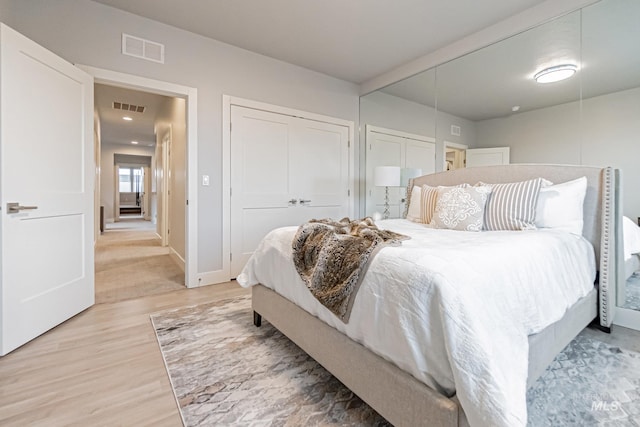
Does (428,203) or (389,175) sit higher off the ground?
(389,175)

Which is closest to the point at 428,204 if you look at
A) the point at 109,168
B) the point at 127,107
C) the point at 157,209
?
the point at 127,107

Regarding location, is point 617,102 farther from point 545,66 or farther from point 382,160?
point 382,160

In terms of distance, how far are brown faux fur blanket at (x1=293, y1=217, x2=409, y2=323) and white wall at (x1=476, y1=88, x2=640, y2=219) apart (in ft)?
6.69

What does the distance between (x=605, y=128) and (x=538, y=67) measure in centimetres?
83

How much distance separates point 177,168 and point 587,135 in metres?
4.69

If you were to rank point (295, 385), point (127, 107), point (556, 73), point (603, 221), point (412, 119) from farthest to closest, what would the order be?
point (127, 107), point (412, 119), point (556, 73), point (603, 221), point (295, 385)

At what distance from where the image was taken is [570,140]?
248 cm

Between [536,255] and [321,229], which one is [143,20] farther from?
[536,255]

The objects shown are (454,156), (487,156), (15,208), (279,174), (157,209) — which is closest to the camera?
(15,208)

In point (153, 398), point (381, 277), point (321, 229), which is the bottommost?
point (153, 398)

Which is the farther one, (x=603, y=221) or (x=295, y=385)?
(x=603, y=221)

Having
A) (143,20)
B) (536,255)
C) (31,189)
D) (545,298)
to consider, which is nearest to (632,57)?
(536,255)

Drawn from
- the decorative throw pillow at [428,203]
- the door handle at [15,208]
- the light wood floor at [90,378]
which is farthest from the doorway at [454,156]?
the door handle at [15,208]

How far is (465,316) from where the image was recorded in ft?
2.97
